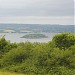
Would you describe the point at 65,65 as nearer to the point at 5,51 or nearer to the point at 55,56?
the point at 55,56

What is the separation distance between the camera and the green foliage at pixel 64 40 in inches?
821

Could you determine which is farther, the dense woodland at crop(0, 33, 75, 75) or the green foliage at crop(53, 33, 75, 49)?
the green foliage at crop(53, 33, 75, 49)

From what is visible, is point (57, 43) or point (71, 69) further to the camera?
point (57, 43)

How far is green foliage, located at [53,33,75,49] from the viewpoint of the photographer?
20844mm

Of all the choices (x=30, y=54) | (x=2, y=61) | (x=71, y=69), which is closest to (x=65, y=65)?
(x=71, y=69)

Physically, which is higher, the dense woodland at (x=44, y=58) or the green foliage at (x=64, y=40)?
the green foliage at (x=64, y=40)

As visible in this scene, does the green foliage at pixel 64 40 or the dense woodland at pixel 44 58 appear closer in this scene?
the dense woodland at pixel 44 58

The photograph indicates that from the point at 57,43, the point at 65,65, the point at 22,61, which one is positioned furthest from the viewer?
the point at 57,43

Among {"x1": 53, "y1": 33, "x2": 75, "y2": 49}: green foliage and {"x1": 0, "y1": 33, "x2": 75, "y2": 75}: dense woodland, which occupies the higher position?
{"x1": 53, "y1": 33, "x2": 75, "y2": 49}: green foliage

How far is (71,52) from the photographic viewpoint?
18734mm

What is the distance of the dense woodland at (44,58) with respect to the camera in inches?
698

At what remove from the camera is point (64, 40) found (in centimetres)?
2091

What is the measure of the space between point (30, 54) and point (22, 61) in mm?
799

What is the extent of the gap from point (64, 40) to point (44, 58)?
10.5 feet
